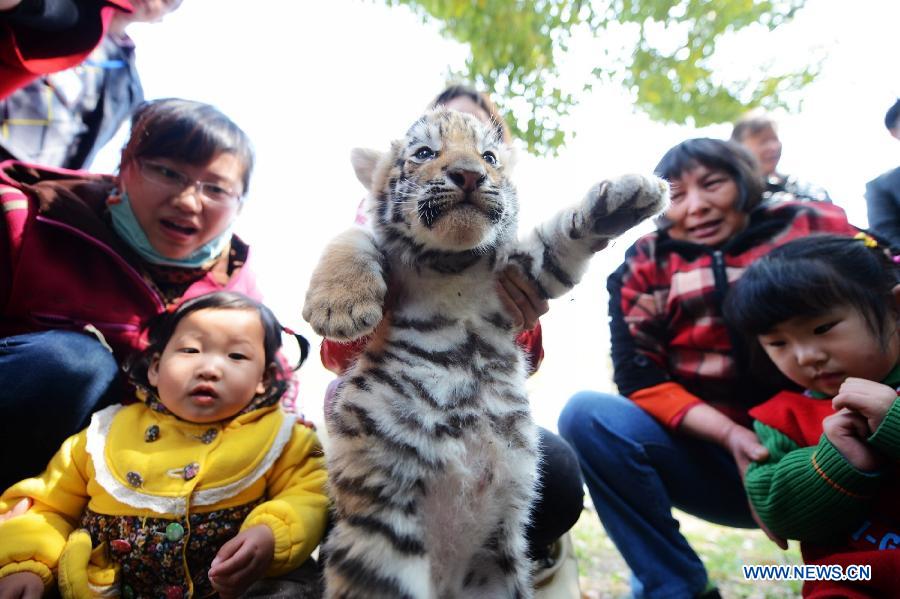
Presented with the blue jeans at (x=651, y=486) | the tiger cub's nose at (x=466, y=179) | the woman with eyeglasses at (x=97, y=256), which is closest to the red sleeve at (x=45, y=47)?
the woman with eyeglasses at (x=97, y=256)

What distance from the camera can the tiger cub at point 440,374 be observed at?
1150 millimetres

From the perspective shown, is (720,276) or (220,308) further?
(720,276)

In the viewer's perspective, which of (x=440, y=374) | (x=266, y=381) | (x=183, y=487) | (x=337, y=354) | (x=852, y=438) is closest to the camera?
(x=440, y=374)

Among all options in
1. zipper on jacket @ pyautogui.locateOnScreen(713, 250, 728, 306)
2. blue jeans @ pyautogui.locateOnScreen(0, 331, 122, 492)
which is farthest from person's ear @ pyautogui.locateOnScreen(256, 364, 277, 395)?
zipper on jacket @ pyautogui.locateOnScreen(713, 250, 728, 306)

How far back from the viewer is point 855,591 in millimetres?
1312

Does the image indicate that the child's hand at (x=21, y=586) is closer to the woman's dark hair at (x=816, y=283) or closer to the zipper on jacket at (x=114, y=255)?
the zipper on jacket at (x=114, y=255)

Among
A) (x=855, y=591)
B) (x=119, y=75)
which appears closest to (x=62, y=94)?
(x=119, y=75)

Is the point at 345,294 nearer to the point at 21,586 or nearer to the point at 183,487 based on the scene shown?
the point at 183,487

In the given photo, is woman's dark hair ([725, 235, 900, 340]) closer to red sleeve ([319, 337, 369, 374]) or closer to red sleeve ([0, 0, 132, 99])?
red sleeve ([319, 337, 369, 374])

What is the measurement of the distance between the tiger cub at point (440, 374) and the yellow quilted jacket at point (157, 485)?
1.07 ft

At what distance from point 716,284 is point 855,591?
3.67ft

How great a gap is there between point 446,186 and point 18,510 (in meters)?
1.59

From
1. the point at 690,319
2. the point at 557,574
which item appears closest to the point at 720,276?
the point at 690,319

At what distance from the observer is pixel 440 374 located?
4.03 feet
